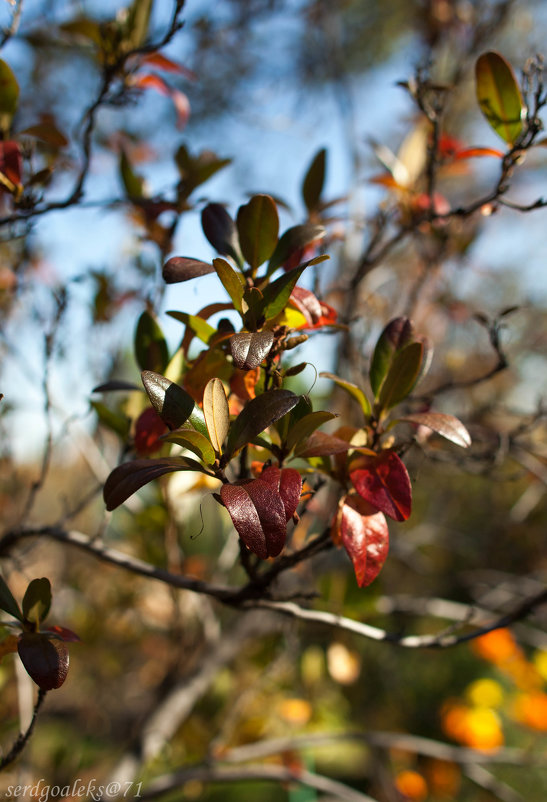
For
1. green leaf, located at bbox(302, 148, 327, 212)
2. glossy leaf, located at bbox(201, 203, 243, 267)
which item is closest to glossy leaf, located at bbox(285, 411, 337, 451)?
glossy leaf, located at bbox(201, 203, 243, 267)

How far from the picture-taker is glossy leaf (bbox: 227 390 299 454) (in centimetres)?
54

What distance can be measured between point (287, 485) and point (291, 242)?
0.34m

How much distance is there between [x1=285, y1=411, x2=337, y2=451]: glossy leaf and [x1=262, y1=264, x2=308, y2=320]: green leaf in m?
0.13

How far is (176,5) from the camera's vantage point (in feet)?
2.62

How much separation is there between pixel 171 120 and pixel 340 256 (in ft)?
4.60

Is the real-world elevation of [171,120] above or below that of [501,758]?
above

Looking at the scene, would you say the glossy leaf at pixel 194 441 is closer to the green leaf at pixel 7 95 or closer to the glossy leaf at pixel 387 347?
the glossy leaf at pixel 387 347

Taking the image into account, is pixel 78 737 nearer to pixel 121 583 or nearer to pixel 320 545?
pixel 121 583

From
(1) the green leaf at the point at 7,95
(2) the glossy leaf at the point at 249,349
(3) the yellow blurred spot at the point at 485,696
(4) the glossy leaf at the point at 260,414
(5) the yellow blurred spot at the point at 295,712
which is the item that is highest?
(1) the green leaf at the point at 7,95

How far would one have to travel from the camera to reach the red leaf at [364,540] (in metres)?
0.62

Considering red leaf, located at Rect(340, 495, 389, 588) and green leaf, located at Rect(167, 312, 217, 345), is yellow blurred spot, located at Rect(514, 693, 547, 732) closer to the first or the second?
red leaf, located at Rect(340, 495, 389, 588)

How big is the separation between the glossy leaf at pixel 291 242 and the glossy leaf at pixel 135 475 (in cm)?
31

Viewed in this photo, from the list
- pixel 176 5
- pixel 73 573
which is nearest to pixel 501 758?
pixel 176 5

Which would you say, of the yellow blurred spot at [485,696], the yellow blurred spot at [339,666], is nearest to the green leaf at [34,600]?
the yellow blurred spot at [339,666]
